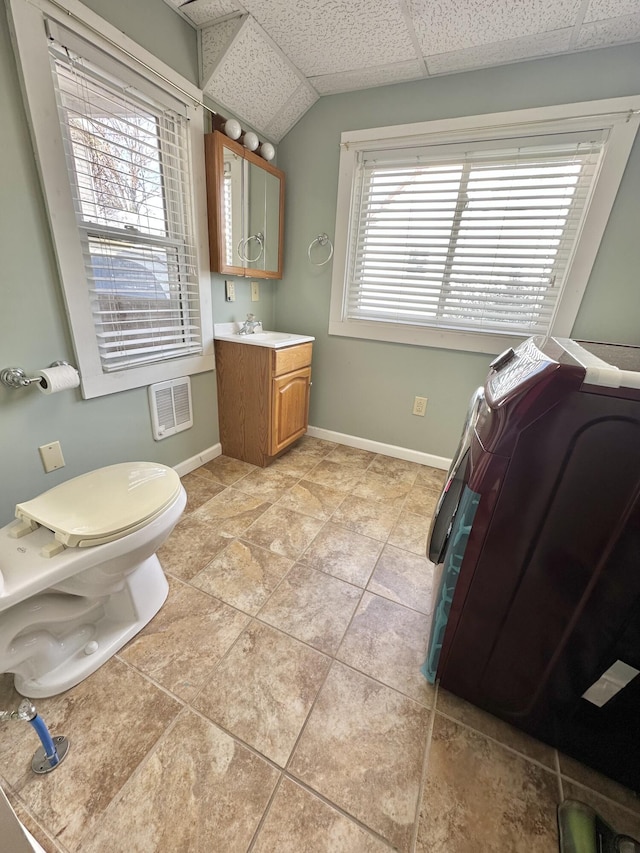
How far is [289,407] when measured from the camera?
2336mm

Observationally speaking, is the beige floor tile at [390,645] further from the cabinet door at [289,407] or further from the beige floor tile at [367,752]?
the cabinet door at [289,407]

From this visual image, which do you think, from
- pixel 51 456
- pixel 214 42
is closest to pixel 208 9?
pixel 214 42

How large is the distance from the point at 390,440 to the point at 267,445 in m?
0.94

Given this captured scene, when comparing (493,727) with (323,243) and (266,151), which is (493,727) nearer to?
(323,243)

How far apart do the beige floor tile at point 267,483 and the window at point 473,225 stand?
44.4 inches

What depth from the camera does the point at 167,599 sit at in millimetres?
1334

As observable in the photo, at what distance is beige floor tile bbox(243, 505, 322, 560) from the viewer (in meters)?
1.64

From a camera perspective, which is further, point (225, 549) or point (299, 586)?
point (225, 549)

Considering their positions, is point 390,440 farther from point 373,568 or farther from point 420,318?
point 373,568

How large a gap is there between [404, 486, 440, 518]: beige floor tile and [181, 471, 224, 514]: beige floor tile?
3.78 feet

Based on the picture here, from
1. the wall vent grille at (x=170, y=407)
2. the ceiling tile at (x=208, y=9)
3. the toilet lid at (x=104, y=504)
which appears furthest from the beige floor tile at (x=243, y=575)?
the ceiling tile at (x=208, y=9)

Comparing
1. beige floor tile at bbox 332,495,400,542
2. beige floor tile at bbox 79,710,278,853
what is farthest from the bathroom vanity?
beige floor tile at bbox 79,710,278,853

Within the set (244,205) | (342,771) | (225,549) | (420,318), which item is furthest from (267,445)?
(342,771)

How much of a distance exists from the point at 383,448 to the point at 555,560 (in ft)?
6.03
